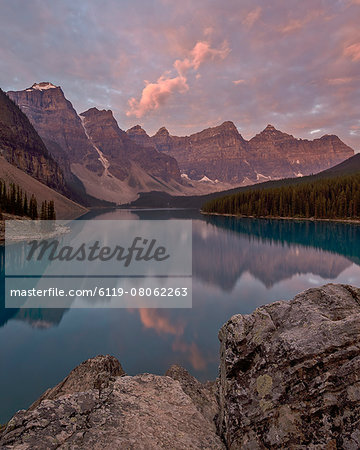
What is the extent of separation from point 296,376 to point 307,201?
13539 centimetres

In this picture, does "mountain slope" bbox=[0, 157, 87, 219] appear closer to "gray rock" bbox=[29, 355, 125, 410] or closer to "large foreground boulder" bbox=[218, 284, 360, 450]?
"gray rock" bbox=[29, 355, 125, 410]

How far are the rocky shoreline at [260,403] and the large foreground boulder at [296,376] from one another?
0.01 meters

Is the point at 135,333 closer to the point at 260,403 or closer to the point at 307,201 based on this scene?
the point at 260,403

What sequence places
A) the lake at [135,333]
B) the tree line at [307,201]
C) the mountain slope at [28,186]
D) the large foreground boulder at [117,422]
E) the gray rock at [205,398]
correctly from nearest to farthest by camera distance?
the large foreground boulder at [117,422], the gray rock at [205,398], the lake at [135,333], the tree line at [307,201], the mountain slope at [28,186]

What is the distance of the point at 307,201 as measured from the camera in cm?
12406

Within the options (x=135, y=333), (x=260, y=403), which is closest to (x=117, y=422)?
(x=260, y=403)

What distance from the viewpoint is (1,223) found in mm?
58750

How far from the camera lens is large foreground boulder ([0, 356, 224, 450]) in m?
4.41

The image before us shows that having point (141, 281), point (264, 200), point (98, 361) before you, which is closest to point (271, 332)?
point (98, 361)

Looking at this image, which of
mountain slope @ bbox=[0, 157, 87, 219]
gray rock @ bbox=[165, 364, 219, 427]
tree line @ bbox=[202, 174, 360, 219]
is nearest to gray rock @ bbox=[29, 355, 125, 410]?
gray rock @ bbox=[165, 364, 219, 427]

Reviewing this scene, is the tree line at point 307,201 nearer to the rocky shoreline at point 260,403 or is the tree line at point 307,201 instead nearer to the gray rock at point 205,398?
the gray rock at point 205,398

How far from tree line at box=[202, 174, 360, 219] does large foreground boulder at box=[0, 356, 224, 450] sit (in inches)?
4963

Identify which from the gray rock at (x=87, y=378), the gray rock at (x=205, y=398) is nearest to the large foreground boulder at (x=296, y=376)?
the gray rock at (x=205, y=398)

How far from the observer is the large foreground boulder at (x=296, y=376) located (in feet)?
13.1
